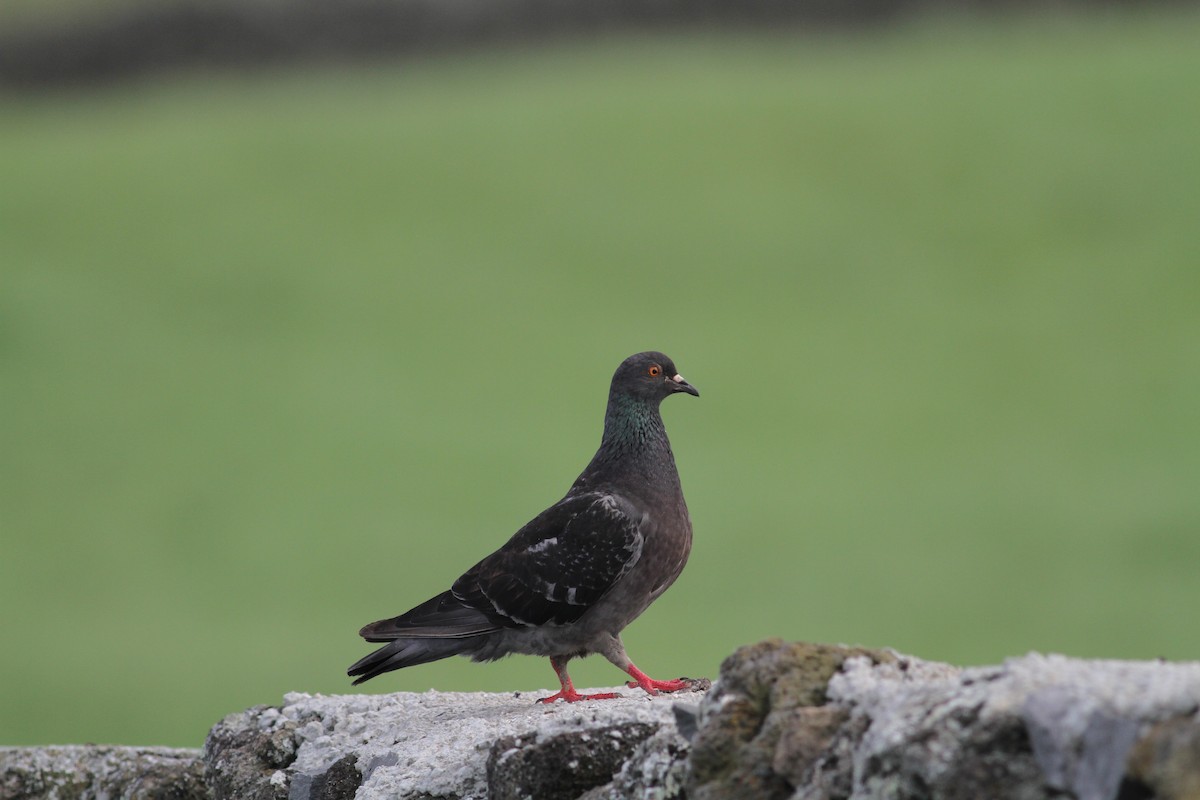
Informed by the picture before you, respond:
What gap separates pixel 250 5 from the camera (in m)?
25.8

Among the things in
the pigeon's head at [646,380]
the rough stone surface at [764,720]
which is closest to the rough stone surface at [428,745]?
the rough stone surface at [764,720]

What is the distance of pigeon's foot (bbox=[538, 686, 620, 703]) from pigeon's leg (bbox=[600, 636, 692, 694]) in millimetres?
170

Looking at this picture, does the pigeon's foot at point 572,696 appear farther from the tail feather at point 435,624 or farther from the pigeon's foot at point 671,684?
the tail feather at point 435,624

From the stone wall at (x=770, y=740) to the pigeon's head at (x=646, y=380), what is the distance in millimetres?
1628

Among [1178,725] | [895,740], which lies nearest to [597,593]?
[895,740]

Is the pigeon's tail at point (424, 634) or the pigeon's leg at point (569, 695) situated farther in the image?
the pigeon's tail at point (424, 634)

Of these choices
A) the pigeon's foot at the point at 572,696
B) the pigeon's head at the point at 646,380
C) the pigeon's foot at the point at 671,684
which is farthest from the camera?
the pigeon's head at the point at 646,380

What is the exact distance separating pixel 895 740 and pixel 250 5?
2512 centimetres

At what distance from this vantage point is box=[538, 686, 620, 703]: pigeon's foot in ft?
18.9

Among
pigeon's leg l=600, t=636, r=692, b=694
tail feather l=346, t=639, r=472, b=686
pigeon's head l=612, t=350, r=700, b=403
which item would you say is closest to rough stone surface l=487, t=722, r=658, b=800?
pigeon's leg l=600, t=636, r=692, b=694

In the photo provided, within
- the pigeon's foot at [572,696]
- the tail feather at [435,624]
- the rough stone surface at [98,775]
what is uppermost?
the tail feather at [435,624]

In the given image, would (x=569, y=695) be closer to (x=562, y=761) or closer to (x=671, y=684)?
(x=671, y=684)

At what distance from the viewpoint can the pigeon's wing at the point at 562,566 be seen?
6117 mm

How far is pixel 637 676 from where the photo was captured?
20.1 feet
